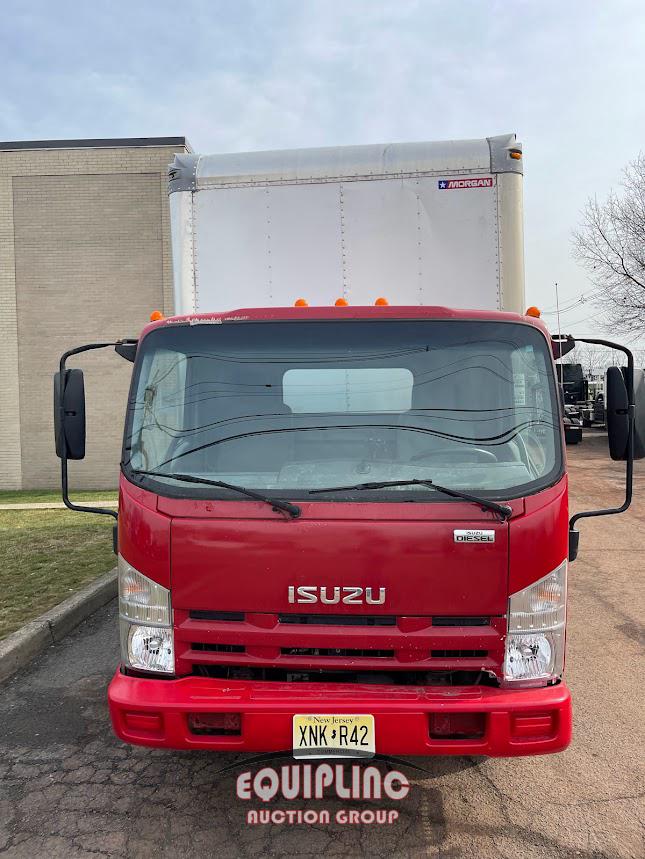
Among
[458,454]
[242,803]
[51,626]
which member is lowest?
[242,803]

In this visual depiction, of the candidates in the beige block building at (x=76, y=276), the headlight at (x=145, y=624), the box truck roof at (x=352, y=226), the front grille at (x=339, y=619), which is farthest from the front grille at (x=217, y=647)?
the beige block building at (x=76, y=276)

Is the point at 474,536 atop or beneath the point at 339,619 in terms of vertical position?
atop

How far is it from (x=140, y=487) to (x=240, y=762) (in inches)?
63.6

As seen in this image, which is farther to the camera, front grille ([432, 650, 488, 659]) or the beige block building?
the beige block building

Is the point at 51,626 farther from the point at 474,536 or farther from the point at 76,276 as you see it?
the point at 76,276

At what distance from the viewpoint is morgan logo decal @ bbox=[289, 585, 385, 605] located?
109 inches

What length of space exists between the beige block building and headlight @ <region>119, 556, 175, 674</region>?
1303 cm

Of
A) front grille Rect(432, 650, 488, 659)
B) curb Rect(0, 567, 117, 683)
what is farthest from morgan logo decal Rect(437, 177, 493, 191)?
curb Rect(0, 567, 117, 683)

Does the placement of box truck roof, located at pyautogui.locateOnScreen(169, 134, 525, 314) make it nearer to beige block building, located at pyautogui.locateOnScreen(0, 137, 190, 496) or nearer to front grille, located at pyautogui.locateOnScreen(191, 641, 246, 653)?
front grille, located at pyautogui.locateOnScreen(191, 641, 246, 653)

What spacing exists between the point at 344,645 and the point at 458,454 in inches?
37.1

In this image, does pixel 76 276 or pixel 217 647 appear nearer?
pixel 217 647

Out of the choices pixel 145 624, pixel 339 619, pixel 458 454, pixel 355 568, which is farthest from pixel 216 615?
pixel 458 454

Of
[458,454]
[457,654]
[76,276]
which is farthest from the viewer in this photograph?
[76,276]

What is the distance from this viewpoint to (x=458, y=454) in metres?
3.03
